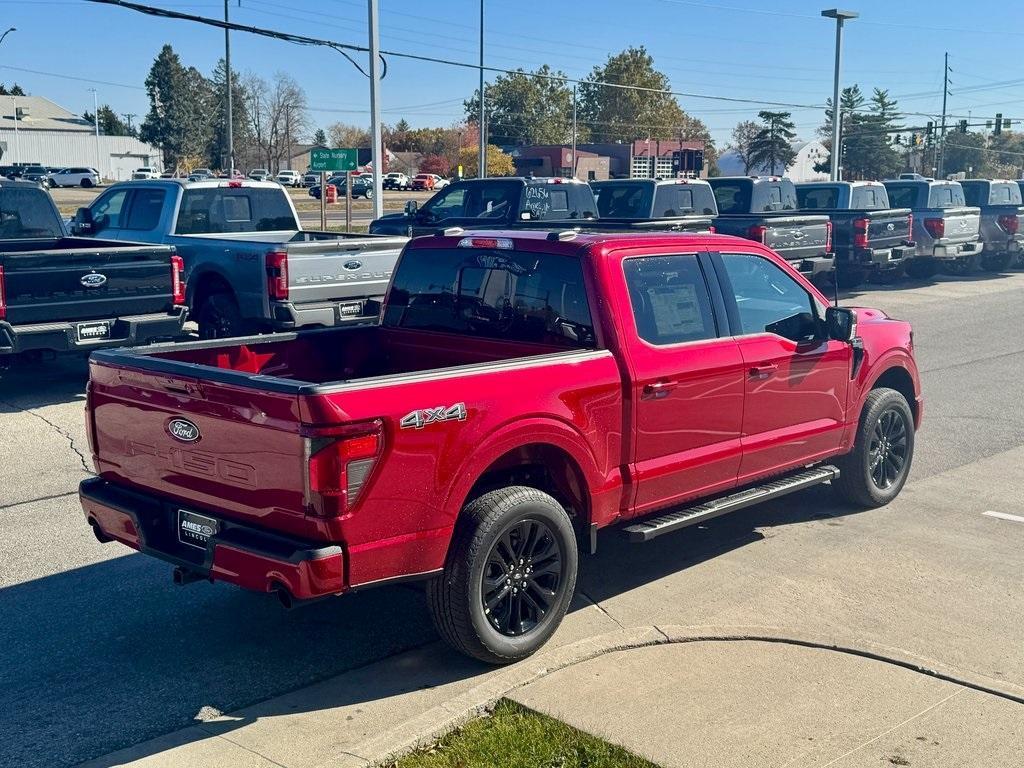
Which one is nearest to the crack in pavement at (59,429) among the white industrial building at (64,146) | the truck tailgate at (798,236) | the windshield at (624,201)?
the windshield at (624,201)

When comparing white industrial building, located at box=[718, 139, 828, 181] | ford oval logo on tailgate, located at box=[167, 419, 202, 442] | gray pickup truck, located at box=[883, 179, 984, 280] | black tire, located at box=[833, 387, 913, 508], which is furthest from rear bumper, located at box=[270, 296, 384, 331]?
A: white industrial building, located at box=[718, 139, 828, 181]

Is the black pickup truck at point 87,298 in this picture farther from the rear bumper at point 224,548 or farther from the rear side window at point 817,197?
the rear side window at point 817,197

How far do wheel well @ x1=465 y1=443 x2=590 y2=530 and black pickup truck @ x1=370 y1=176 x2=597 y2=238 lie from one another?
11.3 m

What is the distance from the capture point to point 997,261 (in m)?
27.7

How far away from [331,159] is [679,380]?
18.5 meters

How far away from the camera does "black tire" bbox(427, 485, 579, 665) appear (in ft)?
15.9

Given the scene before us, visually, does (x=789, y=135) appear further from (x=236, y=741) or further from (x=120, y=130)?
(x=236, y=741)

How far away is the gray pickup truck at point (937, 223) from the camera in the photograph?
77.6 ft

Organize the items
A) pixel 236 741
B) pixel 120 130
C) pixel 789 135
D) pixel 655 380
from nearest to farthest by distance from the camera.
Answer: pixel 236 741, pixel 655 380, pixel 789 135, pixel 120 130

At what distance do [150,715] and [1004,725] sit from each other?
3372mm

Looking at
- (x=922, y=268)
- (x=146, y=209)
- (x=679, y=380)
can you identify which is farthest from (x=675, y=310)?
(x=922, y=268)

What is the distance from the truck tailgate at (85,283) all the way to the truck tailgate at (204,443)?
528 centimetres

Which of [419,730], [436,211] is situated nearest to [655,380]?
[419,730]

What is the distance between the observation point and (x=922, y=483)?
8391 mm
